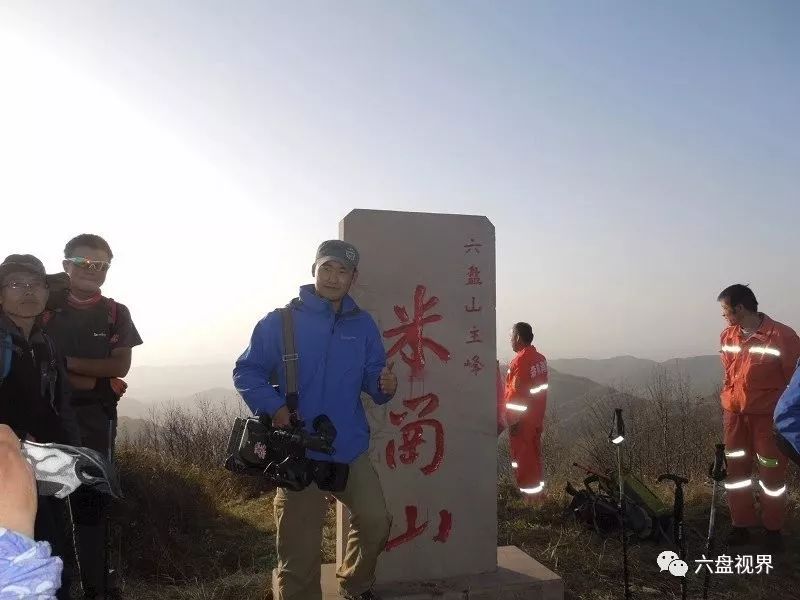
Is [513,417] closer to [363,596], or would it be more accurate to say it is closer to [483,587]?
[483,587]

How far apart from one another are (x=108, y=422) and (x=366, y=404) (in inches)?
62.4

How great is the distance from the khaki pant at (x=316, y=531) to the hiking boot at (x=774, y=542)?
12.1 feet

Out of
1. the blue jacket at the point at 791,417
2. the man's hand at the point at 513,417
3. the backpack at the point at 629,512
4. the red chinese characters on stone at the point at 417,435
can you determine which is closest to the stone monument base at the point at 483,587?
the red chinese characters on stone at the point at 417,435

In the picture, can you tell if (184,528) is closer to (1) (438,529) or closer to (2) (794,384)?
(1) (438,529)

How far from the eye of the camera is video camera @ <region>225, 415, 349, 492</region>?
2.57 metres

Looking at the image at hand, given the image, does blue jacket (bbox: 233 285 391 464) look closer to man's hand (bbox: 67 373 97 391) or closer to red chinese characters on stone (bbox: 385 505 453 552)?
red chinese characters on stone (bbox: 385 505 453 552)

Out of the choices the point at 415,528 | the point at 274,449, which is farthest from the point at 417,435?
the point at 274,449

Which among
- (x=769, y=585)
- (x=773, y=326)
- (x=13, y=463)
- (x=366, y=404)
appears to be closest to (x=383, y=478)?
(x=366, y=404)

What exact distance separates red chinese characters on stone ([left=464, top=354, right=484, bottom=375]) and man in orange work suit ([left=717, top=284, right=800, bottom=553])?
8.53 feet

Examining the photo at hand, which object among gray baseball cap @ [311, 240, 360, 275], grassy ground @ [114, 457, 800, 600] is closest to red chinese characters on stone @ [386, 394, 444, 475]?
gray baseball cap @ [311, 240, 360, 275]

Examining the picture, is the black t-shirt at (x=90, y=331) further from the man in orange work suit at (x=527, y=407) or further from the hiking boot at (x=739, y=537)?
the hiking boot at (x=739, y=537)

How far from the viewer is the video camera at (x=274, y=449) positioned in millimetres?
2572

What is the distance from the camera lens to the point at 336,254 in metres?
3.00

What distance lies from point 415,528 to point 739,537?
3.13m
